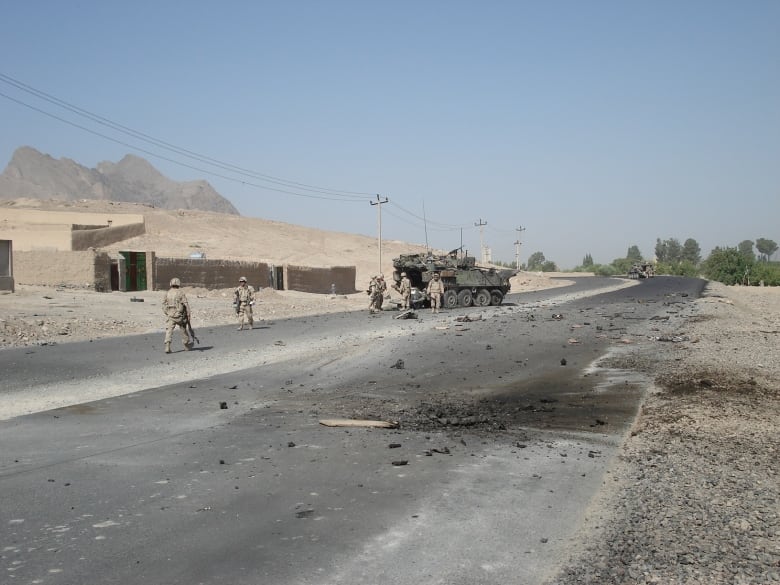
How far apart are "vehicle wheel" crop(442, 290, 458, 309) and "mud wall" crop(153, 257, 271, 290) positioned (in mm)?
11103

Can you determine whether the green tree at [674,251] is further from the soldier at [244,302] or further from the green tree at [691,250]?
the soldier at [244,302]

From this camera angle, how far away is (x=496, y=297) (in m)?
35.2

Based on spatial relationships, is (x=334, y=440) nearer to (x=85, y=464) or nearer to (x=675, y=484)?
(x=85, y=464)

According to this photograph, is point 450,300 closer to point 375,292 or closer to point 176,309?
point 375,292

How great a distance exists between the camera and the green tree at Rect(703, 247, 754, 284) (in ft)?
304

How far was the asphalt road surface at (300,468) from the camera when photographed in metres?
4.44

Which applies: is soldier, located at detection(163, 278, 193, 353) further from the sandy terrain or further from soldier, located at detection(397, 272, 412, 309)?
soldier, located at detection(397, 272, 412, 309)

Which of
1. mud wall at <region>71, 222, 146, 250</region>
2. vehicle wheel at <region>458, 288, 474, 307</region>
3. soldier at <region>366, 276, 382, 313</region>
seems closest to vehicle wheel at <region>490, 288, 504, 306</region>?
vehicle wheel at <region>458, 288, 474, 307</region>

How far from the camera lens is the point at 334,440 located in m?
7.67

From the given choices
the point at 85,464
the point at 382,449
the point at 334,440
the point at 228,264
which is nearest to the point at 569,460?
the point at 382,449

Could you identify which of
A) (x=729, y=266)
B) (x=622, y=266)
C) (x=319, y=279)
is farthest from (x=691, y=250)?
(x=319, y=279)

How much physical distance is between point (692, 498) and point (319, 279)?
40.9m

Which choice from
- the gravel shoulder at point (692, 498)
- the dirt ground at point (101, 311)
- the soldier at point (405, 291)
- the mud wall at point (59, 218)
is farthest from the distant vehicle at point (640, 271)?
the gravel shoulder at point (692, 498)

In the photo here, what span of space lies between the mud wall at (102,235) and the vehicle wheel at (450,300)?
2397 centimetres
